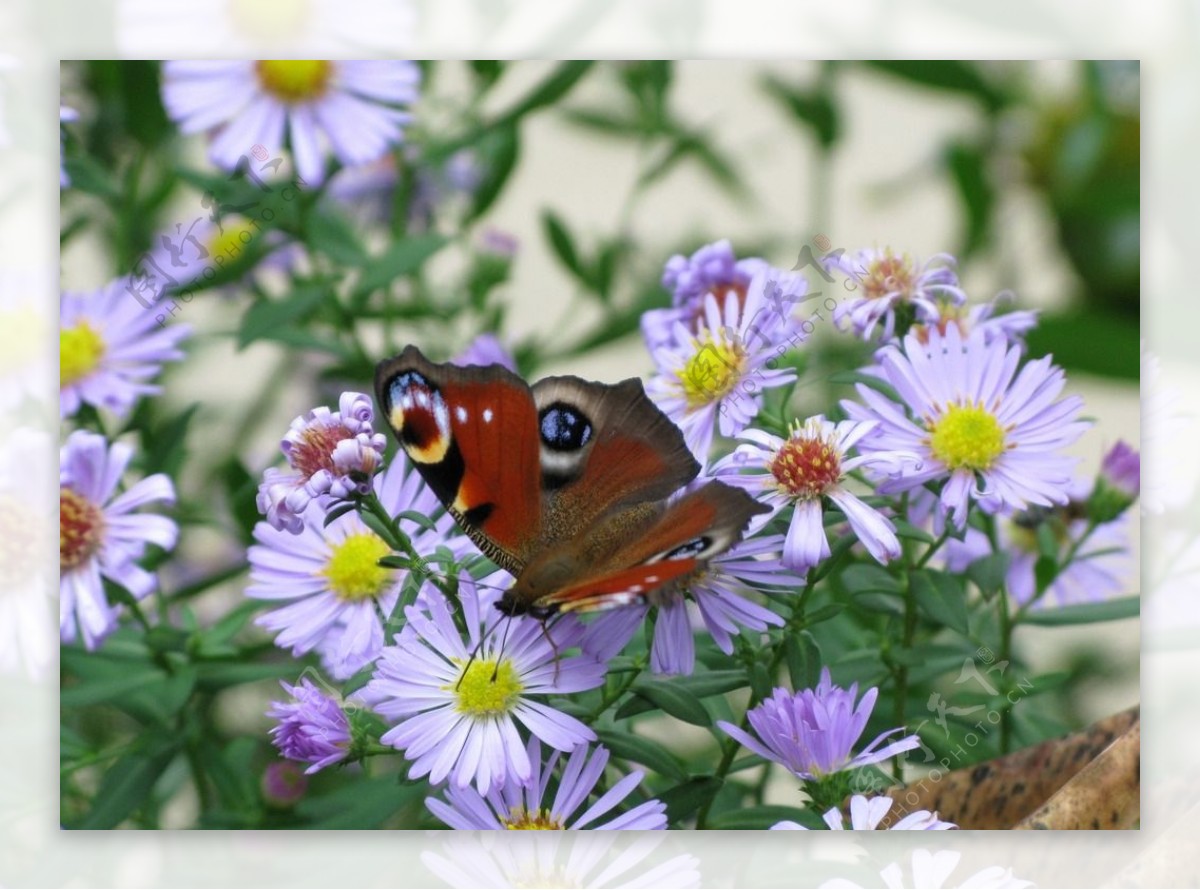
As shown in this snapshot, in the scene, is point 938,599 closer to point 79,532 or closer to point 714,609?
point 714,609

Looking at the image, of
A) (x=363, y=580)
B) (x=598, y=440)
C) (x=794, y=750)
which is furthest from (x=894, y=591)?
(x=363, y=580)

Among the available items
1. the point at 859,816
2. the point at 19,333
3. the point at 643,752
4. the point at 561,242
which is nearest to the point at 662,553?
the point at 643,752

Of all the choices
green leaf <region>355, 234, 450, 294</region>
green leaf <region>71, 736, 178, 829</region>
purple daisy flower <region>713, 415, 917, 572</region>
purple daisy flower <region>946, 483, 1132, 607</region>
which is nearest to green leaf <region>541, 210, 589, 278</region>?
green leaf <region>355, 234, 450, 294</region>

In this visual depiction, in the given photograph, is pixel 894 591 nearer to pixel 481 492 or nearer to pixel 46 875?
pixel 481 492

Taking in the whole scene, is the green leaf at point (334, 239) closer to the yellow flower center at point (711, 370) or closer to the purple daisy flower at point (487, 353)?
the purple daisy flower at point (487, 353)

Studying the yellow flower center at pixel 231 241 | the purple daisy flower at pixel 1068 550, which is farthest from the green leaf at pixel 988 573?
the yellow flower center at pixel 231 241

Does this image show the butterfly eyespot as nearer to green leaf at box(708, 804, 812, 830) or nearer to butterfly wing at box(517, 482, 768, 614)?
butterfly wing at box(517, 482, 768, 614)
